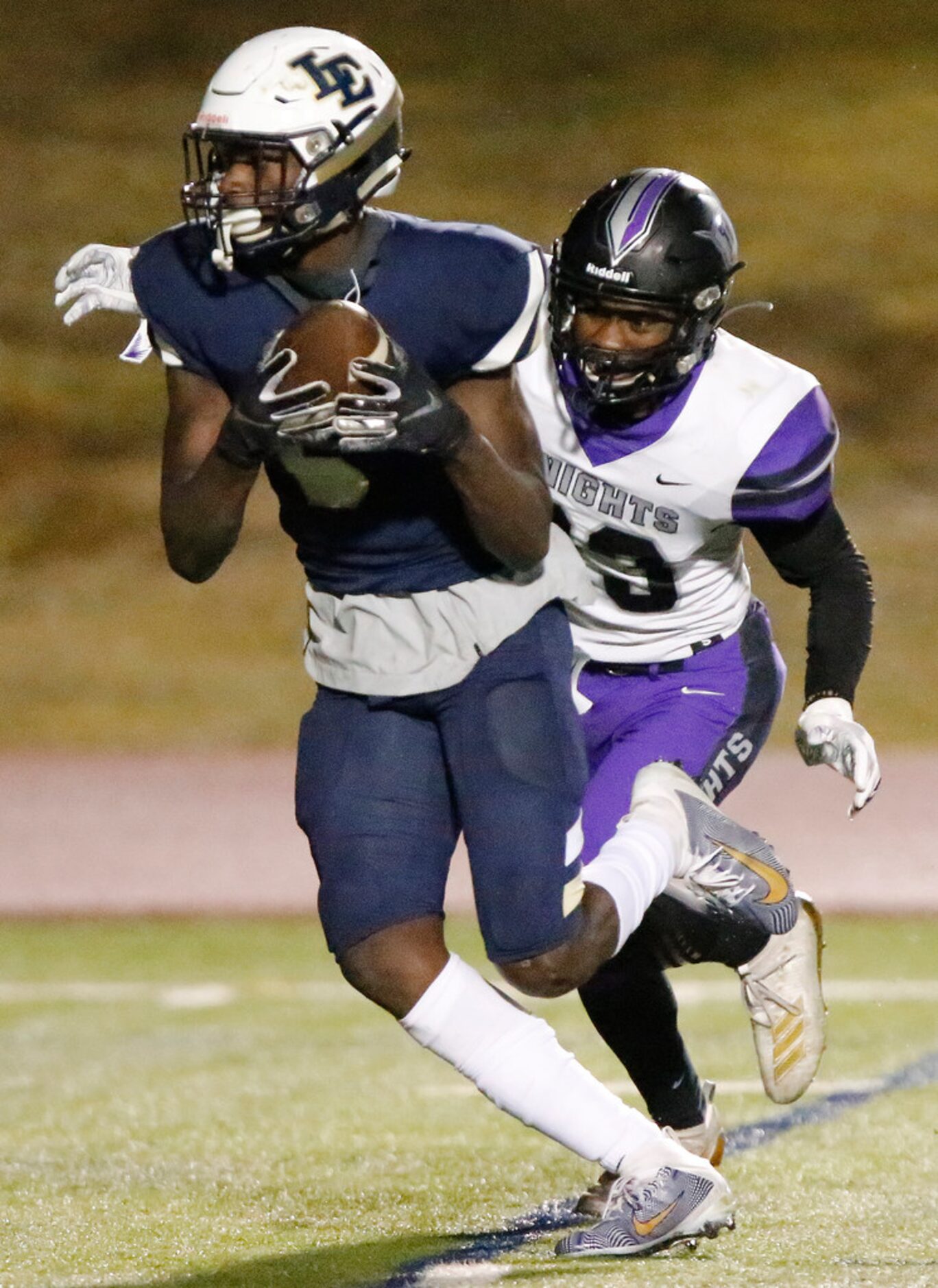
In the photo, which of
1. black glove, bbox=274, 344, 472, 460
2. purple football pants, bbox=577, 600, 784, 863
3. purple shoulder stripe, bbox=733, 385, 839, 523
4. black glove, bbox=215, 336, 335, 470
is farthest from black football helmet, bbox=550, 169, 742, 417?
black glove, bbox=215, 336, 335, 470

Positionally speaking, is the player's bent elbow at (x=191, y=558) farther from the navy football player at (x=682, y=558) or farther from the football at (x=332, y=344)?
the navy football player at (x=682, y=558)

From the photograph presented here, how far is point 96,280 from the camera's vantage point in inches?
103

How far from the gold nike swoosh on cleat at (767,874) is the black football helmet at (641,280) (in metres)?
0.65

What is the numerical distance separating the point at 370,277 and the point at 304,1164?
153 centimetres

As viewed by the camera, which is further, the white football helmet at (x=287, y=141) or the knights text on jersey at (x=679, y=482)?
the knights text on jersey at (x=679, y=482)

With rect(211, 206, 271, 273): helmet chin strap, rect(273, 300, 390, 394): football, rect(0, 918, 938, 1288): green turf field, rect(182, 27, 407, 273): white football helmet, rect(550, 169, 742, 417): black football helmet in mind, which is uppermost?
rect(182, 27, 407, 273): white football helmet

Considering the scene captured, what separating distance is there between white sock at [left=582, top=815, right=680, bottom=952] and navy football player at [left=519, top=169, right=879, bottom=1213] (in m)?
0.14

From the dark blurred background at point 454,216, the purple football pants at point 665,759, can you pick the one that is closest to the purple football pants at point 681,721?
the purple football pants at point 665,759

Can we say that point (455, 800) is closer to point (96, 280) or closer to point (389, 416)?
point (389, 416)

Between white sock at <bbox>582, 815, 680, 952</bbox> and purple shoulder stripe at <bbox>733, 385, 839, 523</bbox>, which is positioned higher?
purple shoulder stripe at <bbox>733, 385, 839, 523</bbox>

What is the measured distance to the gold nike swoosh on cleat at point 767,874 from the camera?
284cm

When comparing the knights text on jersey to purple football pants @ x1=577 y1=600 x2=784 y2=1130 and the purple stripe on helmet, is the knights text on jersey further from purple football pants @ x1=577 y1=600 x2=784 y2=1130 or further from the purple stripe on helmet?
the purple stripe on helmet

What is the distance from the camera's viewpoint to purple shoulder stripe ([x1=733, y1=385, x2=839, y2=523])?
9.21 feet

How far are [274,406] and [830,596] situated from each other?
1085 mm
